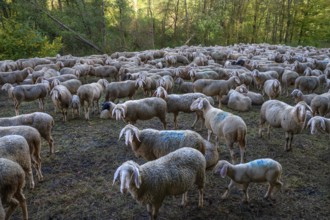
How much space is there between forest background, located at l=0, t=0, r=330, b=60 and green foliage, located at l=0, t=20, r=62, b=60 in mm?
243

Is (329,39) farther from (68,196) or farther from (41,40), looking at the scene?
(68,196)

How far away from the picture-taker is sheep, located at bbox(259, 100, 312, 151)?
25.0 feet

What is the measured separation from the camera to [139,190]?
4809mm

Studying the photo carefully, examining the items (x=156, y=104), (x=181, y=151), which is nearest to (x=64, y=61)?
(x=156, y=104)

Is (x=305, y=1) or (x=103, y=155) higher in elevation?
(x=305, y=1)

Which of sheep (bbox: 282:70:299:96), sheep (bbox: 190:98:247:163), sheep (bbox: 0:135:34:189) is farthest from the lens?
sheep (bbox: 282:70:299:96)

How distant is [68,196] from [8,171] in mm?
1781

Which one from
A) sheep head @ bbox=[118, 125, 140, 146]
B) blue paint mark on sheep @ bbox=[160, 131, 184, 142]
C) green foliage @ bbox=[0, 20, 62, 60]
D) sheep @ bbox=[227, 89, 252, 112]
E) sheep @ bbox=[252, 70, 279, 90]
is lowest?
sheep @ bbox=[227, 89, 252, 112]

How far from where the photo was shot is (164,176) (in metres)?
5.00

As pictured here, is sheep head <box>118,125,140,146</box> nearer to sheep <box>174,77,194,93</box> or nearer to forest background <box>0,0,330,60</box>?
sheep <box>174,77,194,93</box>

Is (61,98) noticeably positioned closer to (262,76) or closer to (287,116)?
(287,116)

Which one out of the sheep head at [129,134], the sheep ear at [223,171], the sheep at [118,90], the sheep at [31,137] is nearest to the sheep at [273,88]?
the sheep at [118,90]

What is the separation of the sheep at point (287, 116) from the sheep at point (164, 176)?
Answer: 3.69 m

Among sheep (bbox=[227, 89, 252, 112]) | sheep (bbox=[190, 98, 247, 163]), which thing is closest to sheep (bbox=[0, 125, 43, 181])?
sheep (bbox=[190, 98, 247, 163])
